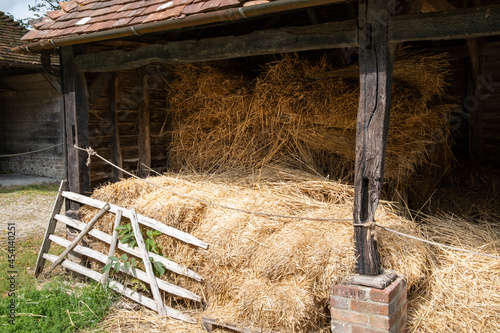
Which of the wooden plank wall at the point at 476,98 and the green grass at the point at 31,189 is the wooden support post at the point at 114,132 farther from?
the green grass at the point at 31,189

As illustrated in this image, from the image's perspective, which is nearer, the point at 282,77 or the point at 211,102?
the point at 282,77

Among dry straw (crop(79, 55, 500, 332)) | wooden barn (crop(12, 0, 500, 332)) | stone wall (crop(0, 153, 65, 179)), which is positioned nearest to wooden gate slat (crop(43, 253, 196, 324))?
dry straw (crop(79, 55, 500, 332))

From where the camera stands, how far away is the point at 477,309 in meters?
3.51

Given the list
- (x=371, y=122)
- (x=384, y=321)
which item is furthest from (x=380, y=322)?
(x=371, y=122)

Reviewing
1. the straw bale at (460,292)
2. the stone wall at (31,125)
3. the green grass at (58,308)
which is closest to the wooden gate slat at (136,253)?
the green grass at (58,308)

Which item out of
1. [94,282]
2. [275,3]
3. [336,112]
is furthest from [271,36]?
[94,282]

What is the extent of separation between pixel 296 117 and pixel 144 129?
2313mm

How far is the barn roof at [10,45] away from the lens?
434 inches

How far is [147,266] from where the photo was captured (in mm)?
4492

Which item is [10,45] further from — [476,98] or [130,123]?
[476,98]

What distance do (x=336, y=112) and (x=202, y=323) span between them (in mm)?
2615

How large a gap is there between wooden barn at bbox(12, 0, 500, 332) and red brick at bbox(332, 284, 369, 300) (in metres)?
0.01

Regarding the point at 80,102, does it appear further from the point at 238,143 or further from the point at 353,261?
the point at 353,261

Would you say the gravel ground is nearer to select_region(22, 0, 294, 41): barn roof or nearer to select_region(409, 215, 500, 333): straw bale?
select_region(22, 0, 294, 41): barn roof
